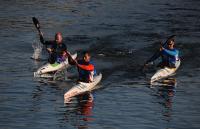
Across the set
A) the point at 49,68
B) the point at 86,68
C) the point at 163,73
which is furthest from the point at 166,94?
the point at 49,68

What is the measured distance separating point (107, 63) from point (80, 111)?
11762 millimetres

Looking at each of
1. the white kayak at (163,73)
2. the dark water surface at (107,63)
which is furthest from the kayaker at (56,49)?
the white kayak at (163,73)

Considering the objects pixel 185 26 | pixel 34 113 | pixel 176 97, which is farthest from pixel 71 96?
pixel 185 26

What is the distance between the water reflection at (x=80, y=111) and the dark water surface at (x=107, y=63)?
0.15 feet

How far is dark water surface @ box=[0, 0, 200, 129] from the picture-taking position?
87.4ft

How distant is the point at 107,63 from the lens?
38.9 metres

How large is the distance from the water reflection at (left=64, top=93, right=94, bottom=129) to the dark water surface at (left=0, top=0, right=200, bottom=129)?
0.05 metres

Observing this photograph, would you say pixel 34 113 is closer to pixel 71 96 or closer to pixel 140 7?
pixel 71 96

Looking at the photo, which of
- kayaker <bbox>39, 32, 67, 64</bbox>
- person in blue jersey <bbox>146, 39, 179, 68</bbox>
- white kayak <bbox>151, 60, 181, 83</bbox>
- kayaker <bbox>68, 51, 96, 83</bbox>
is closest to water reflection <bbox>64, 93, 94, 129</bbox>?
kayaker <bbox>68, 51, 96, 83</bbox>

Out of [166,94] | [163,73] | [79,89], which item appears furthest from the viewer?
[163,73]

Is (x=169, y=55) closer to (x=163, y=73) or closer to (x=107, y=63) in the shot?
(x=163, y=73)

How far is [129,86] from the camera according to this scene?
32906 mm

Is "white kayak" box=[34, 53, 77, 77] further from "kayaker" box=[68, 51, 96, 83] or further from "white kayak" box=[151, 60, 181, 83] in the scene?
"white kayak" box=[151, 60, 181, 83]

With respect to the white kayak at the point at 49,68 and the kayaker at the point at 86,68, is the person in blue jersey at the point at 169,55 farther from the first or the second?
the white kayak at the point at 49,68
